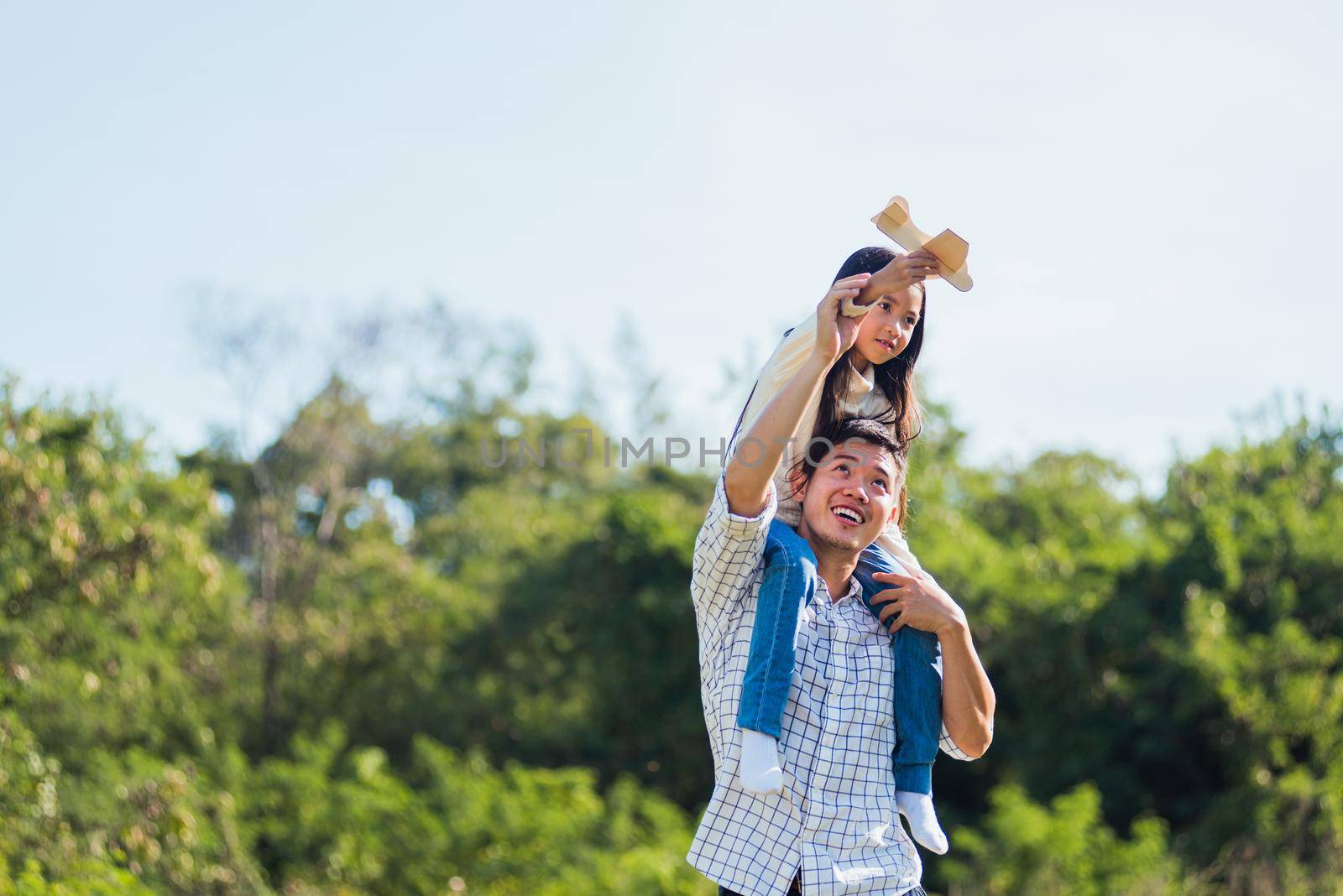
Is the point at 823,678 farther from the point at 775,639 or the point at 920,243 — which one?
the point at 920,243

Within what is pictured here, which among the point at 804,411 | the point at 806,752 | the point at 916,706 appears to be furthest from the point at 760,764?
the point at 804,411

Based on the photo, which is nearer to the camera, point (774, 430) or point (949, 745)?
point (774, 430)

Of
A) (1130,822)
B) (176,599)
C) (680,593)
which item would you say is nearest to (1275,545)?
(1130,822)

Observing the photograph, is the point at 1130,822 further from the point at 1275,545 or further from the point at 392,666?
the point at 392,666

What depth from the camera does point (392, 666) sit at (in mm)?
16172

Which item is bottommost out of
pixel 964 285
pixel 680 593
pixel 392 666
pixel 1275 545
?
pixel 392 666

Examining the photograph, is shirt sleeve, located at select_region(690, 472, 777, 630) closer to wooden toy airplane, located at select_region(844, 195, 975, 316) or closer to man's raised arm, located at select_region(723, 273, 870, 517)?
man's raised arm, located at select_region(723, 273, 870, 517)

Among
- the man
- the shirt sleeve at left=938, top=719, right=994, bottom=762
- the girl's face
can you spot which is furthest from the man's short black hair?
the shirt sleeve at left=938, top=719, right=994, bottom=762

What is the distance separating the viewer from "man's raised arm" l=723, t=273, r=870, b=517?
2141 mm

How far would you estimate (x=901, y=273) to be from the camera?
7.54 feet

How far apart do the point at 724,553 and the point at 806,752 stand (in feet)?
1.14

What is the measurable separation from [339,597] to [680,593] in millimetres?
5384

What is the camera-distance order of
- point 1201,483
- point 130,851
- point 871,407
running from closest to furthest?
point 871,407
point 130,851
point 1201,483

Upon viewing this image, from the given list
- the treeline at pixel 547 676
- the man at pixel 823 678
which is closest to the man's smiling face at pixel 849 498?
the man at pixel 823 678
